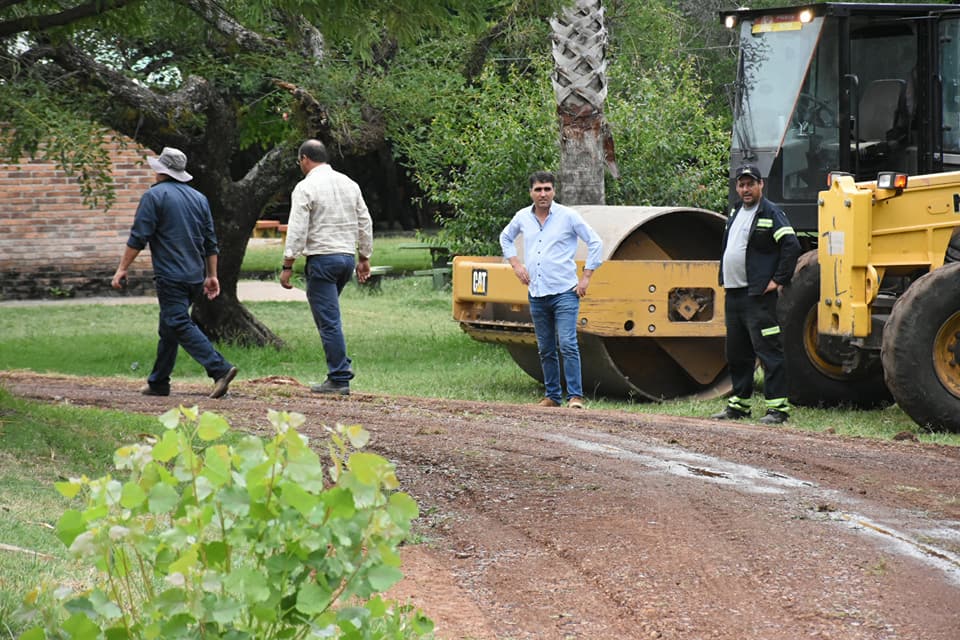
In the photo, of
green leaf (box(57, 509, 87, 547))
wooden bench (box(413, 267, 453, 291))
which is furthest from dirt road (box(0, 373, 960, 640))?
wooden bench (box(413, 267, 453, 291))

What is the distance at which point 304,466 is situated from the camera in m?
3.37

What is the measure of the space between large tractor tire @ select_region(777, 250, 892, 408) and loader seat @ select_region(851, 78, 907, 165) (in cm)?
101

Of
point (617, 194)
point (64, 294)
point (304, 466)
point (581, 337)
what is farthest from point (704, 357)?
point (64, 294)

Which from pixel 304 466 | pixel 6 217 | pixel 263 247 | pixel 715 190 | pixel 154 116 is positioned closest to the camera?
pixel 304 466

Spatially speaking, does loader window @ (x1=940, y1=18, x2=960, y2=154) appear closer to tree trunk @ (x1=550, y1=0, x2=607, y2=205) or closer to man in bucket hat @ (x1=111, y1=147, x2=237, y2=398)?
tree trunk @ (x1=550, y1=0, x2=607, y2=205)

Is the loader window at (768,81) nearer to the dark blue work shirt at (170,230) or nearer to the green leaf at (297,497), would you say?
the dark blue work shirt at (170,230)

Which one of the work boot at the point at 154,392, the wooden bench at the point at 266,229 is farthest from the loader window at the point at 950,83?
the wooden bench at the point at 266,229

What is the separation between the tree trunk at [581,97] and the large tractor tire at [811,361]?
13.8ft

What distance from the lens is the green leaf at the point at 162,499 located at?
11.1ft

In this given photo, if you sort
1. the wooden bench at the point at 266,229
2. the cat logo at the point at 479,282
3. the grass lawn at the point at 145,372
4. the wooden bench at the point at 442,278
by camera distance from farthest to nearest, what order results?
1. the wooden bench at the point at 266,229
2. the wooden bench at the point at 442,278
3. the cat logo at the point at 479,282
4. the grass lawn at the point at 145,372

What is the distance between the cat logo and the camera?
12250mm

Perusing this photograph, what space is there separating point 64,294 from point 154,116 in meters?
8.55

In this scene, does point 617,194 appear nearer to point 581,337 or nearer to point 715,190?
point 715,190

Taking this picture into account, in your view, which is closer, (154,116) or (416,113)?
(154,116)
